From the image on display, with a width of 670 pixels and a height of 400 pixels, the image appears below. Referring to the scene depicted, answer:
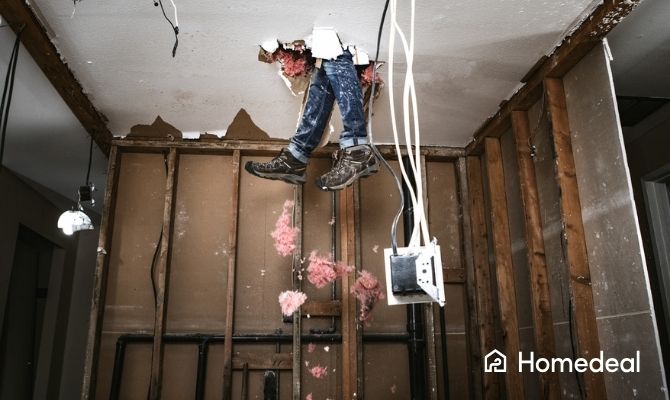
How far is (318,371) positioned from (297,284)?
0.52 m

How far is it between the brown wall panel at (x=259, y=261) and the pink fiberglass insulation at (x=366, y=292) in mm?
432

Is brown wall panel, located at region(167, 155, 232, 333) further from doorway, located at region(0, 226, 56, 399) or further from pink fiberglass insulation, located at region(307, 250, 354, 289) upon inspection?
doorway, located at region(0, 226, 56, 399)

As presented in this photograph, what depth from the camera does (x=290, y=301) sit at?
2975mm

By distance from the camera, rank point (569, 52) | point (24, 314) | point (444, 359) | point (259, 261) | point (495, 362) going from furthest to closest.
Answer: point (24, 314), point (259, 261), point (444, 359), point (495, 362), point (569, 52)

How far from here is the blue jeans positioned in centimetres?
207

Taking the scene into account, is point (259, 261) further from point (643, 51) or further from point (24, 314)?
point (24, 314)

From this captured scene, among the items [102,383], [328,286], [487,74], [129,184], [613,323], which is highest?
[487,74]

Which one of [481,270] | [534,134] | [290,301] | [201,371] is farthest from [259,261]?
[534,134]

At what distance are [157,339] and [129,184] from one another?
1022 mm

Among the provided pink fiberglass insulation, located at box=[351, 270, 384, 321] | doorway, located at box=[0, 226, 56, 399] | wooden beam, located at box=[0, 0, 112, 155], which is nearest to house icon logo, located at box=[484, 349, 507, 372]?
pink fiberglass insulation, located at box=[351, 270, 384, 321]

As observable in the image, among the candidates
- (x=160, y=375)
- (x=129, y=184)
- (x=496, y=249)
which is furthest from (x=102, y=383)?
(x=496, y=249)

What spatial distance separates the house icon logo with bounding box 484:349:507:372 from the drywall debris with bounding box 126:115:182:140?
7.76 feet

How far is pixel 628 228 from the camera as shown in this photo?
6.14 ft

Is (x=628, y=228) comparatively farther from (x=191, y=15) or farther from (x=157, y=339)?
(x=157, y=339)
